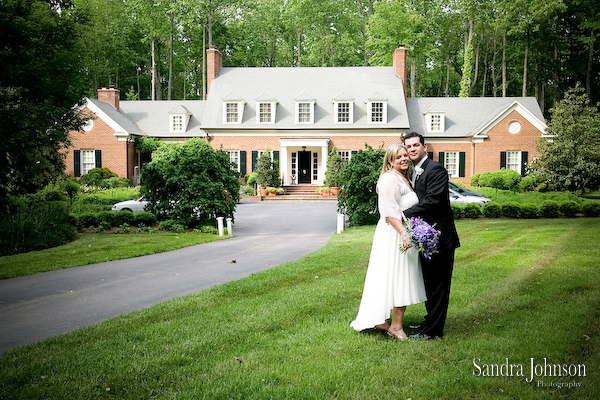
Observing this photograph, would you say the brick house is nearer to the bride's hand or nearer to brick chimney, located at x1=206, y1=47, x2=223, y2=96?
brick chimney, located at x1=206, y1=47, x2=223, y2=96

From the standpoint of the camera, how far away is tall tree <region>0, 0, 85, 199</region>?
11.1 m

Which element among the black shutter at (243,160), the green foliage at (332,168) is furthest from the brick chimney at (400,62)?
the black shutter at (243,160)

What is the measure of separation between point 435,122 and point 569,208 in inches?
722

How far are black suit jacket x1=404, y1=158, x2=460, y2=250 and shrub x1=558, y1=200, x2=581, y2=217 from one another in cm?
1414

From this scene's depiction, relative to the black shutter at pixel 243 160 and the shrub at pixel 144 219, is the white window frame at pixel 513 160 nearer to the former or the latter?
the black shutter at pixel 243 160

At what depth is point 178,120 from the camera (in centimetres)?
3469

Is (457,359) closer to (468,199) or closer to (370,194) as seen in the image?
(370,194)

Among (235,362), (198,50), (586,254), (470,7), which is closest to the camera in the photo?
(235,362)

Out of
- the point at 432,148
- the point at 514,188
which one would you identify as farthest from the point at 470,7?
the point at 514,188

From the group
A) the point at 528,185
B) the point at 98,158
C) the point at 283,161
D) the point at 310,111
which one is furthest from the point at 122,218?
the point at 528,185

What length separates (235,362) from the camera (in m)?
4.24

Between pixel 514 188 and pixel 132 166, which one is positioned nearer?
pixel 514 188

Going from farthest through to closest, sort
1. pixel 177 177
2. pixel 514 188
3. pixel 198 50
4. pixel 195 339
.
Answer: pixel 198 50
pixel 514 188
pixel 177 177
pixel 195 339

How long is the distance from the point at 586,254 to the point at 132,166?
2920cm
